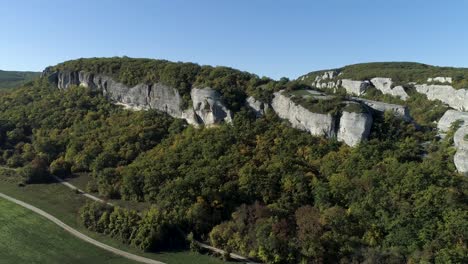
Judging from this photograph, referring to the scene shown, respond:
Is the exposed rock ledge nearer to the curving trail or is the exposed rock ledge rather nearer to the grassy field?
the grassy field

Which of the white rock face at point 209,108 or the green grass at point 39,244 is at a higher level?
the white rock face at point 209,108

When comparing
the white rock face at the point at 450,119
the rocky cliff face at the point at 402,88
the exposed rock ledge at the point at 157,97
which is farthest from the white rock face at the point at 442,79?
the exposed rock ledge at the point at 157,97

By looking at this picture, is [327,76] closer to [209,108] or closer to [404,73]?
[404,73]

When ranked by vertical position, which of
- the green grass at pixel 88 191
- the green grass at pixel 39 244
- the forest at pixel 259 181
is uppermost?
the forest at pixel 259 181

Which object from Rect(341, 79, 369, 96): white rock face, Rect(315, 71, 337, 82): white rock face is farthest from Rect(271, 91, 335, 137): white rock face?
Rect(315, 71, 337, 82): white rock face

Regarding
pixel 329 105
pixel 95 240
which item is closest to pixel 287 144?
pixel 329 105

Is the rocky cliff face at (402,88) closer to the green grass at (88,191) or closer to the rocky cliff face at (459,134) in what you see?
the rocky cliff face at (459,134)
